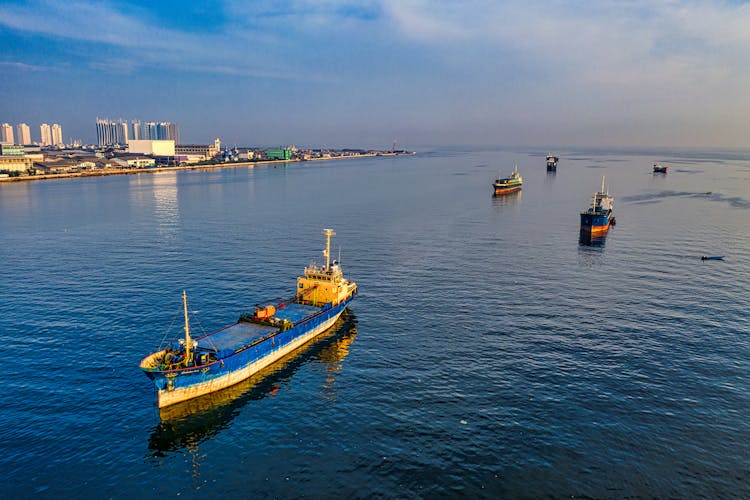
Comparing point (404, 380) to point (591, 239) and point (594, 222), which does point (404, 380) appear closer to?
point (591, 239)

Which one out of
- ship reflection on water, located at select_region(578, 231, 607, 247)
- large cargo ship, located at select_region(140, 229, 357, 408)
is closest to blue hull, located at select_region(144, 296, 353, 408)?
large cargo ship, located at select_region(140, 229, 357, 408)

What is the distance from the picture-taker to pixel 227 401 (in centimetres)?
5000

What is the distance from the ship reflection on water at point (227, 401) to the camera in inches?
1718

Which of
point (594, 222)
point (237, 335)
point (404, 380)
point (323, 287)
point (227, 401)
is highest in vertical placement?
point (594, 222)

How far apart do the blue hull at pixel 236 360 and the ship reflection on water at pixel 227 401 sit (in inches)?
34.8

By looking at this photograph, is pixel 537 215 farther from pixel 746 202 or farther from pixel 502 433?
pixel 502 433

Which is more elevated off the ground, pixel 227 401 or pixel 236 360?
pixel 236 360

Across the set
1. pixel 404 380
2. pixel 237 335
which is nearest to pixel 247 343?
pixel 237 335

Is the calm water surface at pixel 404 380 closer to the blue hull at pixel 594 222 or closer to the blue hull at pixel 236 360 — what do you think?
the blue hull at pixel 236 360

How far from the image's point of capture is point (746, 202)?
7564 inches

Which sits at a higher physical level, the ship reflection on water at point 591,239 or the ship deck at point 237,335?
the ship reflection on water at point 591,239

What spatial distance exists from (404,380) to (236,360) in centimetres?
1878

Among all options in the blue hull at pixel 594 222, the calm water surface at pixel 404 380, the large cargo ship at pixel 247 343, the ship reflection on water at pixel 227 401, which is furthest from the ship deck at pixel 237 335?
the blue hull at pixel 594 222

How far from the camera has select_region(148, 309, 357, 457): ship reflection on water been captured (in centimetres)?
4362
